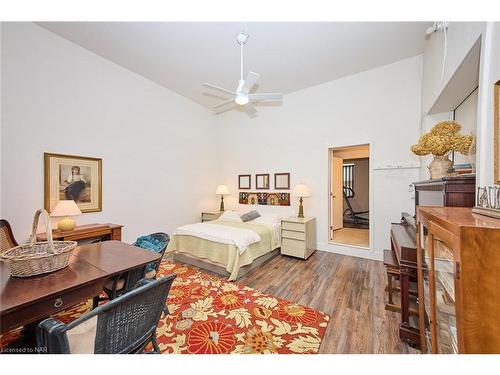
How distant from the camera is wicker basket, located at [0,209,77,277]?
1.12m

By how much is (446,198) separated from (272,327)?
1.80 meters

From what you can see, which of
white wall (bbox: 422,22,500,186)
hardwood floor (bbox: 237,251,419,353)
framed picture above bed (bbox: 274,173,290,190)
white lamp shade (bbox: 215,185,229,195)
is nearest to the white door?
framed picture above bed (bbox: 274,173,290,190)

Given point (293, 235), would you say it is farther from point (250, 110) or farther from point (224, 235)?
point (250, 110)

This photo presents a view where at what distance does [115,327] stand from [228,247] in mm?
1935

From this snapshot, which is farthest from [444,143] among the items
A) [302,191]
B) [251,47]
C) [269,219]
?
[269,219]

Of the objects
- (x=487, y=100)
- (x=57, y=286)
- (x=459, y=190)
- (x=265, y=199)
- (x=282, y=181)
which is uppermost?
(x=487, y=100)

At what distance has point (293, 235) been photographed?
3592mm

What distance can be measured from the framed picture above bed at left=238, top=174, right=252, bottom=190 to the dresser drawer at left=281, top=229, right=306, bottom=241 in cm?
164

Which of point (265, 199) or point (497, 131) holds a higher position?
point (497, 131)

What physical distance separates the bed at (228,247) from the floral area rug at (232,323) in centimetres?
37

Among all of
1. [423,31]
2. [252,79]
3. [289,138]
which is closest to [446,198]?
[252,79]

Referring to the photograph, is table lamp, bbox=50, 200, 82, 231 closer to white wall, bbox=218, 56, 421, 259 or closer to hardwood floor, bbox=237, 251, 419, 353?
hardwood floor, bbox=237, 251, 419, 353
